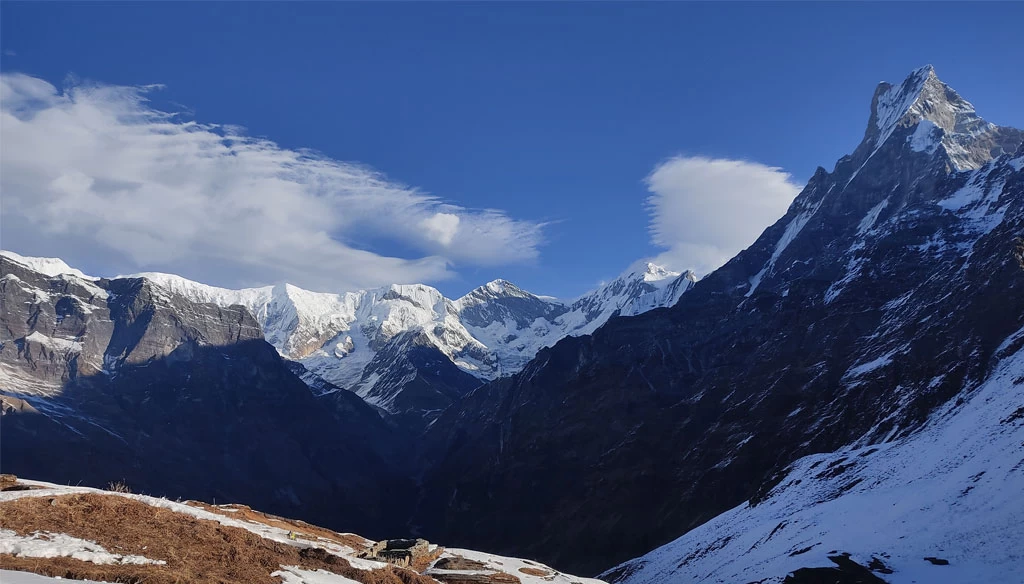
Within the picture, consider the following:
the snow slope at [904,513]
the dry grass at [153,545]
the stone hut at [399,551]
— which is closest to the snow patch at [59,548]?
the dry grass at [153,545]

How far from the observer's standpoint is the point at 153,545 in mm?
30078

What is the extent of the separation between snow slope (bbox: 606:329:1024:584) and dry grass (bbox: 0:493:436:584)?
128 feet

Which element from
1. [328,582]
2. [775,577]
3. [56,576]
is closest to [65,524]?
[56,576]

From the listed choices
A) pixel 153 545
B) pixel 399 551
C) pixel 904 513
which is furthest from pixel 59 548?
pixel 904 513

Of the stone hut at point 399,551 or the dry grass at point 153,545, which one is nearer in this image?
the dry grass at point 153,545

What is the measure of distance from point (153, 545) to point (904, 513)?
198 feet

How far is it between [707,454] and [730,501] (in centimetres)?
2817

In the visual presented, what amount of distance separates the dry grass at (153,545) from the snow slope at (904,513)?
39085 mm

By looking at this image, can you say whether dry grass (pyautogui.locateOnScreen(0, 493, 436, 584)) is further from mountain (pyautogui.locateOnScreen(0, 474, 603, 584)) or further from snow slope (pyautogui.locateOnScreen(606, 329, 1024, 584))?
snow slope (pyautogui.locateOnScreen(606, 329, 1024, 584))

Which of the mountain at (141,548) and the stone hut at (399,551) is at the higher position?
the mountain at (141,548)

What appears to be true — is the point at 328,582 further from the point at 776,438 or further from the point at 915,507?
the point at 776,438

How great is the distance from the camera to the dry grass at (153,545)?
25.9 meters

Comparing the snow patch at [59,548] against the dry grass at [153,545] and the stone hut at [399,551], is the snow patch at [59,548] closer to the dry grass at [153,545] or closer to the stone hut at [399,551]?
the dry grass at [153,545]

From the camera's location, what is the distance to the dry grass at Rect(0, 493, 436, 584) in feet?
84.9
